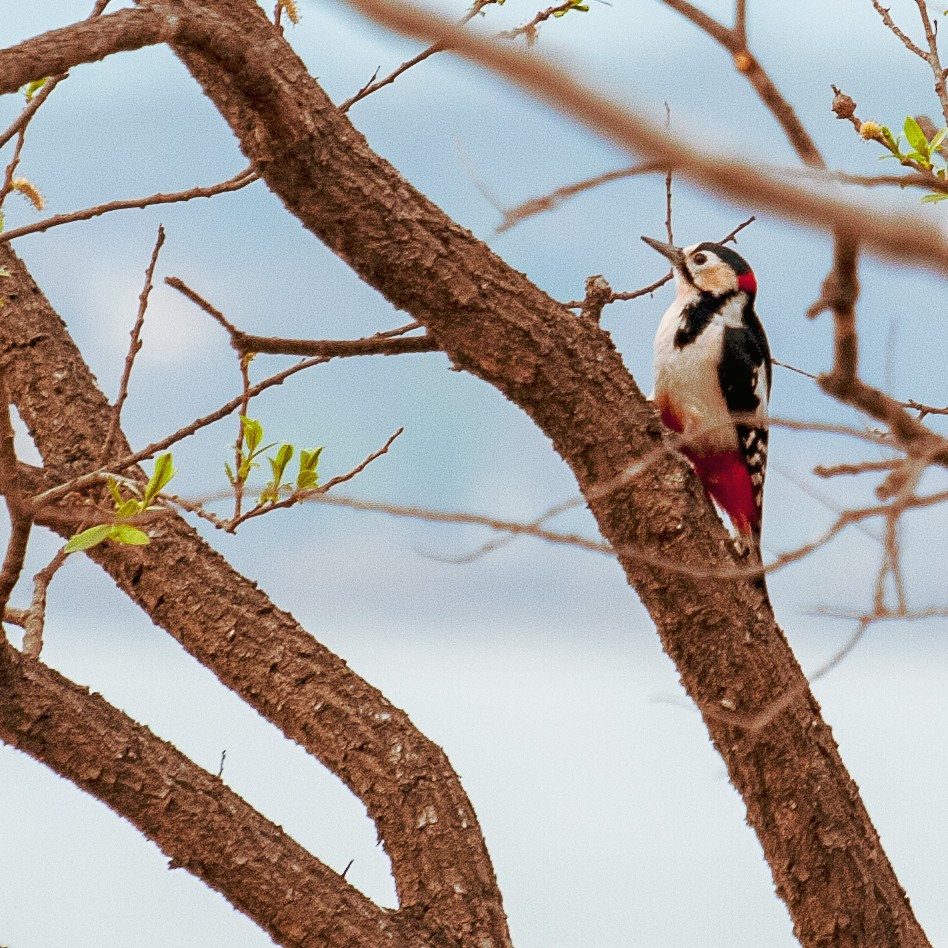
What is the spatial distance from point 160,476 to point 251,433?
0.32 meters

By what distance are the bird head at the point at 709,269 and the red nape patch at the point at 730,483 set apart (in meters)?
0.63

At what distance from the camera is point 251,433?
2.62 metres

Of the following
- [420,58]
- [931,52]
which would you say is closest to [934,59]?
[931,52]

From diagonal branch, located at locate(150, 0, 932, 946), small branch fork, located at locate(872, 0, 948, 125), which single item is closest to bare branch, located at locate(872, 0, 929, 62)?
small branch fork, located at locate(872, 0, 948, 125)

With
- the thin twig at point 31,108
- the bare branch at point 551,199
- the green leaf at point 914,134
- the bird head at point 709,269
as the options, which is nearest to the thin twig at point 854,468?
the bare branch at point 551,199

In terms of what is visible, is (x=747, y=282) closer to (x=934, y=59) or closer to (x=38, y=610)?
(x=934, y=59)

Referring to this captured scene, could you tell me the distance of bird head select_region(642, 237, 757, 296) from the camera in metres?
3.94

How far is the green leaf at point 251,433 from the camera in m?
2.61

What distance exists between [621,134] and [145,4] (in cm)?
182

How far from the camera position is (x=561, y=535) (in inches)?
60.2

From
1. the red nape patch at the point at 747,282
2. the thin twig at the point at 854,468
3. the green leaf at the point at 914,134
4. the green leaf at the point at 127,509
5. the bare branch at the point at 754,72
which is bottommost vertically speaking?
the thin twig at the point at 854,468

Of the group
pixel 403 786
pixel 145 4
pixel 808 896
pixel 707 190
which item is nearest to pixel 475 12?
pixel 145 4

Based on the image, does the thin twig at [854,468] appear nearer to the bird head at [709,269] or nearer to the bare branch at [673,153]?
the bare branch at [673,153]

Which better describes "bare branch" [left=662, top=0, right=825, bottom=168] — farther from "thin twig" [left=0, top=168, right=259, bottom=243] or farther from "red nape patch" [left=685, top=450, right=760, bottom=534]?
"red nape patch" [left=685, top=450, right=760, bottom=534]
